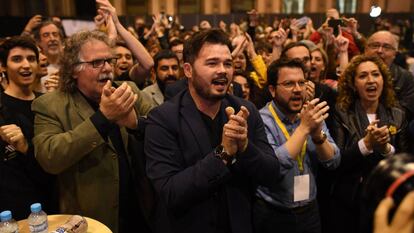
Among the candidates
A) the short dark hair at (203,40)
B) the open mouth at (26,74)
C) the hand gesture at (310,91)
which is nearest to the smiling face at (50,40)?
the open mouth at (26,74)

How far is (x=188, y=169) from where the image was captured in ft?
5.03

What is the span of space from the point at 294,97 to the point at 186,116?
877 mm

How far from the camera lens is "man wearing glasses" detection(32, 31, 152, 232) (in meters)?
1.69

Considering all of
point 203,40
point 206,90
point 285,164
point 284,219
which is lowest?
point 284,219

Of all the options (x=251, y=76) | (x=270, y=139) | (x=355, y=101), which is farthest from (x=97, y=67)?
(x=251, y=76)

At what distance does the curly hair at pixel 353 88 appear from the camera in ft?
8.41

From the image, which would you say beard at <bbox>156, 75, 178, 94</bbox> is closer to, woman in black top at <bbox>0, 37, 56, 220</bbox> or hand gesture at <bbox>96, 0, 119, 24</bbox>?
hand gesture at <bbox>96, 0, 119, 24</bbox>

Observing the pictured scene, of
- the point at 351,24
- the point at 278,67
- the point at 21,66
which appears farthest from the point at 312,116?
the point at 351,24

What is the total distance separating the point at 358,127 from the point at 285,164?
752 mm

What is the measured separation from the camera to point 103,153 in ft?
6.13

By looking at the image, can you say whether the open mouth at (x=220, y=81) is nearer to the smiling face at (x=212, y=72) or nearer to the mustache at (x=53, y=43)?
the smiling face at (x=212, y=72)

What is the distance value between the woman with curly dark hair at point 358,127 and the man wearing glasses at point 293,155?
269 millimetres

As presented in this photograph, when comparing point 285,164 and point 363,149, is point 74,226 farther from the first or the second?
point 363,149

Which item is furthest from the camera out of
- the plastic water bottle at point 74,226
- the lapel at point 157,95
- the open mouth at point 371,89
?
the lapel at point 157,95
